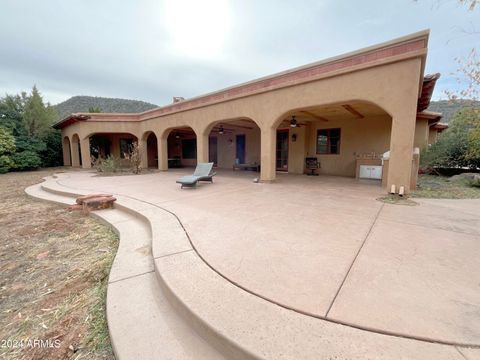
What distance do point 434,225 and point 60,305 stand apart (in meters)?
5.32

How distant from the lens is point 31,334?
1.75 meters

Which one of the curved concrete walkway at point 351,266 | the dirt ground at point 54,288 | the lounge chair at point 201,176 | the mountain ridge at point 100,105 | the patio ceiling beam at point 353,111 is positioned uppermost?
the mountain ridge at point 100,105

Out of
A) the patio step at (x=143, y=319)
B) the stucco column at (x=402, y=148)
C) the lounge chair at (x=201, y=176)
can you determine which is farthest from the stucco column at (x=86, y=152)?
the stucco column at (x=402, y=148)

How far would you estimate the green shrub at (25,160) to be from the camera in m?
14.4

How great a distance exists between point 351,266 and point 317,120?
10.0m

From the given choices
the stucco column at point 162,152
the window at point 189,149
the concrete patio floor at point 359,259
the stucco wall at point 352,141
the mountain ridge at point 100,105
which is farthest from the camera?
the mountain ridge at point 100,105

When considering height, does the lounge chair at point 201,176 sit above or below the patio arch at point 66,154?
below

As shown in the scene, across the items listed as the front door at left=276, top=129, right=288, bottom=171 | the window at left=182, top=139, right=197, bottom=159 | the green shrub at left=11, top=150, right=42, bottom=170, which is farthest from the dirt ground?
the green shrub at left=11, top=150, right=42, bottom=170

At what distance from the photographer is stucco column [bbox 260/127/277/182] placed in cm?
802

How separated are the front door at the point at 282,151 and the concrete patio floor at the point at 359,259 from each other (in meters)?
7.90

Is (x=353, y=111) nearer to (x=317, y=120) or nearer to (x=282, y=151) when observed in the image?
(x=317, y=120)

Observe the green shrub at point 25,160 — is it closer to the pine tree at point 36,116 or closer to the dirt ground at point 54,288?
the pine tree at point 36,116

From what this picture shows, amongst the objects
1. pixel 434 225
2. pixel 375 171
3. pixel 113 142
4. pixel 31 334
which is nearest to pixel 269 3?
pixel 375 171

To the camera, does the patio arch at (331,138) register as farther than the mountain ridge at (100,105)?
No
